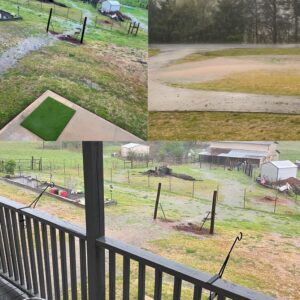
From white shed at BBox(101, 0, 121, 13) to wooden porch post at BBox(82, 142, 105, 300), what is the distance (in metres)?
0.78

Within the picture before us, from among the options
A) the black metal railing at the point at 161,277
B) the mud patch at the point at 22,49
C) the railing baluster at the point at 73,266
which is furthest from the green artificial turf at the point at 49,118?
the railing baluster at the point at 73,266

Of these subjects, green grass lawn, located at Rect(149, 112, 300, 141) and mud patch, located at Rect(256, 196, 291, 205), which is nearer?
green grass lawn, located at Rect(149, 112, 300, 141)

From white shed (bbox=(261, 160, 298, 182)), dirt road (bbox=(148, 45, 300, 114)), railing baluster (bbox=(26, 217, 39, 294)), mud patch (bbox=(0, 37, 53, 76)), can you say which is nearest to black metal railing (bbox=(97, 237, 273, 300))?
white shed (bbox=(261, 160, 298, 182))

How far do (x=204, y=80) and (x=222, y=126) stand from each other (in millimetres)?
144

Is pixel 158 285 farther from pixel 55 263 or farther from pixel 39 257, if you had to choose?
pixel 39 257

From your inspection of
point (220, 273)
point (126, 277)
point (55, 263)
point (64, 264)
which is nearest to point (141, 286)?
point (126, 277)

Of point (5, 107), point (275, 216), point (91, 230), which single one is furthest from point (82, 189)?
point (275, 216)

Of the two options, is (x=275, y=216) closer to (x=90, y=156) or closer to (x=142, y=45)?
(x=142, y=45)

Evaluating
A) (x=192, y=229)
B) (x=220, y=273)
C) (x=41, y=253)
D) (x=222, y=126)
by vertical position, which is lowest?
(x=41, y=253)

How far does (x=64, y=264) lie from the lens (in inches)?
86.9

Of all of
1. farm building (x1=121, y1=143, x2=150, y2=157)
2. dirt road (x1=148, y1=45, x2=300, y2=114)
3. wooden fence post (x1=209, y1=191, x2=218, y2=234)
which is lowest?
wooden fence post (x1=209, y1=191, x2=218, y2=234)

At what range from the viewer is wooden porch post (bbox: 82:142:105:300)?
5.97 feet

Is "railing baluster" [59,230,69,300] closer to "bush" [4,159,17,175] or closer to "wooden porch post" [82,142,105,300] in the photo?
"wooden porch post" [82,142,105,300]

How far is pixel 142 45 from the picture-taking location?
3.40 ft
